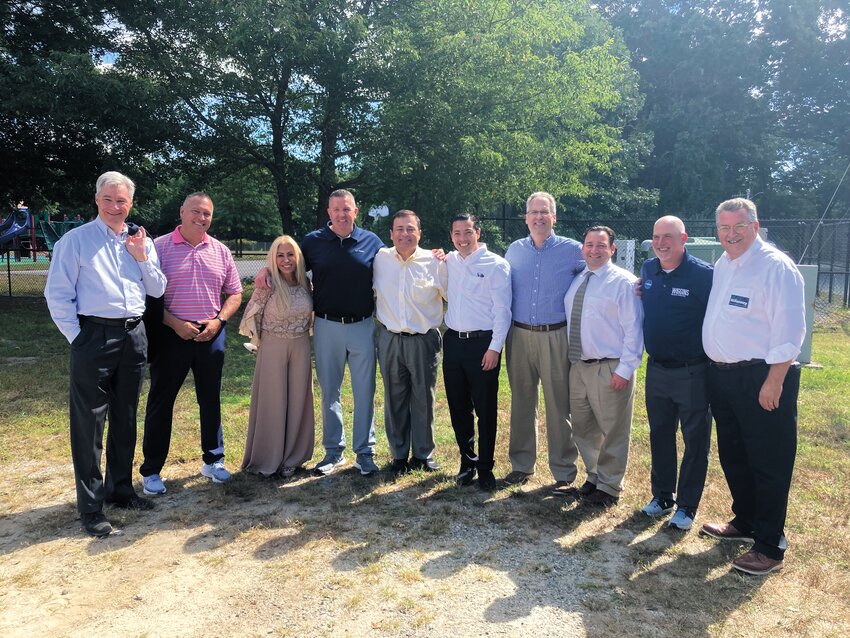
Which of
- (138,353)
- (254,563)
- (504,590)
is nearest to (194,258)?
(138,353)

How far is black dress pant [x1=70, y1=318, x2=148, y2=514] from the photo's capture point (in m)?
3.73

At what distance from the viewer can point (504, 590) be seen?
10.5 feet

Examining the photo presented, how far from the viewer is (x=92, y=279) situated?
3.71m

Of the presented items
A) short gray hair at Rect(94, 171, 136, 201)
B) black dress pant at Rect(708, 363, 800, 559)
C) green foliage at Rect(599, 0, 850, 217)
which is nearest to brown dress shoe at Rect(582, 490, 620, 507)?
black dress pant at Rect(708, 363, 800, 559)

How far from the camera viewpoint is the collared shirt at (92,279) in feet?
11.9

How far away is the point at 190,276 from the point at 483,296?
208cm

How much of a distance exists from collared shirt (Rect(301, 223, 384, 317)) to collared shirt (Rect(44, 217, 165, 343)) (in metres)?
1.23

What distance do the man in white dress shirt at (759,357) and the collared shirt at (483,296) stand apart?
4.43 ft

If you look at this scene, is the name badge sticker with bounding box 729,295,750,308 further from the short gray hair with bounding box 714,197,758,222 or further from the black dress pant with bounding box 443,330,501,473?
the black dress pant with bounding box 443,330,501,473

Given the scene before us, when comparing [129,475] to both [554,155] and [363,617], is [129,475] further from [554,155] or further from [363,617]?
[554,155]

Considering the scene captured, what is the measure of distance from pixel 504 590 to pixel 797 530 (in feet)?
6.64

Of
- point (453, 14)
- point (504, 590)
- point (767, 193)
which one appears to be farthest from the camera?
point (767, 193)

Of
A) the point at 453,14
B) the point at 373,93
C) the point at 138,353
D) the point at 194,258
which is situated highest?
the point at 453,14

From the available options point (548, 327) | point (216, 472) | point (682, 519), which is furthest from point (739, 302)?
point (216, 472)
